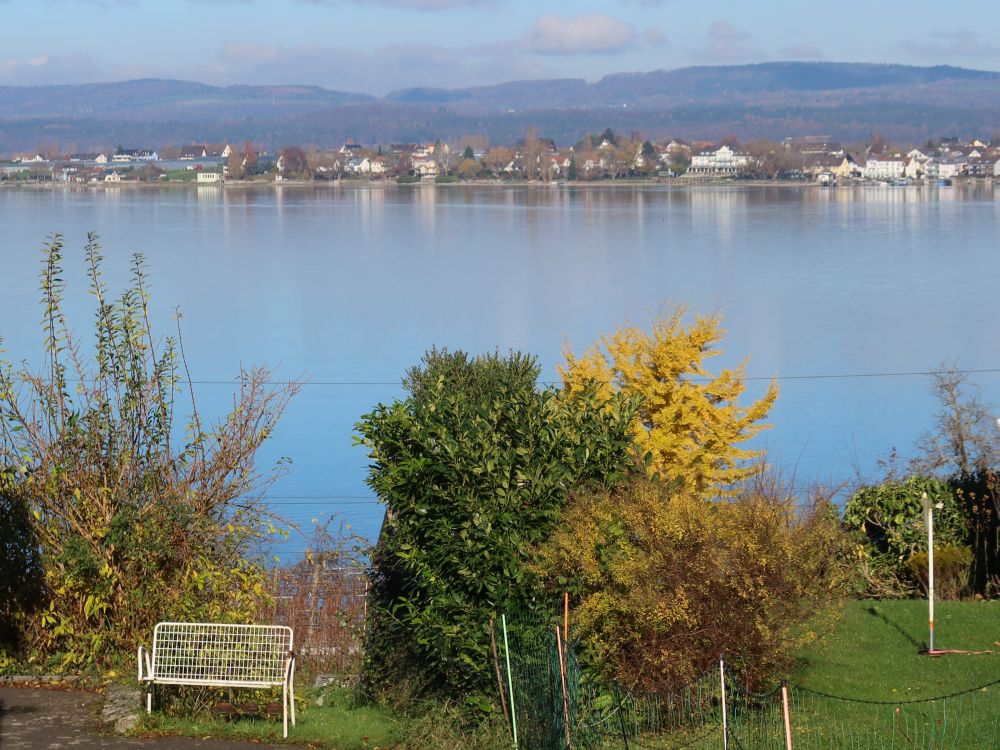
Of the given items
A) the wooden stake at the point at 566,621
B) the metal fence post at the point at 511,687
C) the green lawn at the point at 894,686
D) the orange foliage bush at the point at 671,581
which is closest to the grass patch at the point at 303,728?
the metal fence post at the point at 511,687

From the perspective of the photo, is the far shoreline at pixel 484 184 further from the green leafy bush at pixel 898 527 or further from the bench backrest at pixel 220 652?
the bench backrest at pixel 220 652

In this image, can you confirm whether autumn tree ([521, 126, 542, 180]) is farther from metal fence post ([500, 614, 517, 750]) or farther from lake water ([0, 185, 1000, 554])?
metal fence post ([500, 614, 517, 750])

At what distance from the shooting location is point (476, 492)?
29.1 ft

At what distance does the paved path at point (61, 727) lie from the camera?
8023 mm

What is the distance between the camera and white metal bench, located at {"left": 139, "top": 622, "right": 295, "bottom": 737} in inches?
338

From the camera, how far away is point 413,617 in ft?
30.0

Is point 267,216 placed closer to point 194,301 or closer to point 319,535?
point 194,301

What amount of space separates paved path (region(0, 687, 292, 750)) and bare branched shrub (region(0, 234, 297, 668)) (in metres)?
0.75

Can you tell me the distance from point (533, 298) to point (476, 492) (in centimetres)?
4217

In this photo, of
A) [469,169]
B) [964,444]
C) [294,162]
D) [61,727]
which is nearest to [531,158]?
[469,169]

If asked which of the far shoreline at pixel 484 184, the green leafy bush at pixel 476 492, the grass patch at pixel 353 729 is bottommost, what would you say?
the grass patch at pixel 353 729

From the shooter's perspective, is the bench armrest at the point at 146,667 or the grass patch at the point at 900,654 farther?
the grass patch at the point at 900,654

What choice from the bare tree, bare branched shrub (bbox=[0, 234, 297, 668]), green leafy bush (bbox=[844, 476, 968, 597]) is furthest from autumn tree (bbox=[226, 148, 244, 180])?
bare branched shrub (bbox=[0, 234, 297, 668])

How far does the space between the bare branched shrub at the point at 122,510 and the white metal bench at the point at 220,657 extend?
2.16 ft
